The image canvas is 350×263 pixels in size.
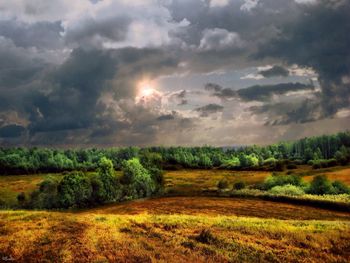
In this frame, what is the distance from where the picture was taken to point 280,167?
578 ft

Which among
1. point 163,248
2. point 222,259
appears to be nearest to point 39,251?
point 163,248

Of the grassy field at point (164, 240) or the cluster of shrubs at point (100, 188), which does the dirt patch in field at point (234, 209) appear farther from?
the cluster of shrubs at point (100, 188)

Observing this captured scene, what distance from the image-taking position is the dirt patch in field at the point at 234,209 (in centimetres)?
5003

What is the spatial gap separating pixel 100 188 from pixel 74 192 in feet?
16.0

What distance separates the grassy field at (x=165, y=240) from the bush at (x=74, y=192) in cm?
3494

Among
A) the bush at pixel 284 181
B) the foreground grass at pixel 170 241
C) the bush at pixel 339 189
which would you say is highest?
the foreground grass at pixel 170 241

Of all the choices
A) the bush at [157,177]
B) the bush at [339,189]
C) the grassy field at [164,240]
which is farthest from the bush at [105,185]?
the bush at [339,189]

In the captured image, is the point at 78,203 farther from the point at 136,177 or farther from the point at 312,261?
the point at 312,261

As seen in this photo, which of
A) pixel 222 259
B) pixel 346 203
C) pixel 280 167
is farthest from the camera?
pixel 280 167

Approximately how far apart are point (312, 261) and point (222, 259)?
5753 millimetres

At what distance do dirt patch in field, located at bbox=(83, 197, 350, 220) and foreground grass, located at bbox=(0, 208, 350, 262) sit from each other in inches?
548

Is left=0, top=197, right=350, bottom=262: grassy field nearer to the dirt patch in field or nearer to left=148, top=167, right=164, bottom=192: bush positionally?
the dirt patch in field

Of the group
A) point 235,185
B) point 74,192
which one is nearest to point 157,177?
point 235,185

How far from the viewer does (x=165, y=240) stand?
2956 centimetres
